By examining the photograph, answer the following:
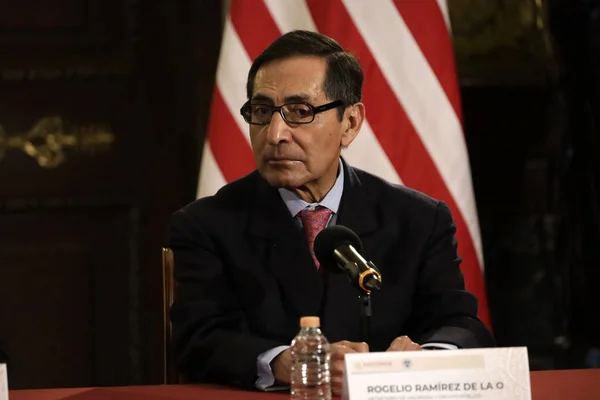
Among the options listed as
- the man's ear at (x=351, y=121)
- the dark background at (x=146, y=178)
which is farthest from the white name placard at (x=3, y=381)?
the dark background at (x=146, y=178)

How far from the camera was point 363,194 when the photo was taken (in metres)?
2.25

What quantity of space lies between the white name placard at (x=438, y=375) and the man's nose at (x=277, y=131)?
77cm

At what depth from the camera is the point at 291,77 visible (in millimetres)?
2104

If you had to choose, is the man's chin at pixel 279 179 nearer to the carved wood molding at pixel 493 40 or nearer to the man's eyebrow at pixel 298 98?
the man's eyebrow at pixel 298 98

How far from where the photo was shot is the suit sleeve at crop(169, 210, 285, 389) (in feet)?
6.16

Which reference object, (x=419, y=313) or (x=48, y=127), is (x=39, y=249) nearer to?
(x=48, y=127)

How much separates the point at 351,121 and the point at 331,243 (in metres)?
0.76

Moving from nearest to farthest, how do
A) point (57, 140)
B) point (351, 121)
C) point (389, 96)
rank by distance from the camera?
point (351, 121)
point (389, 96)
point (57, 140)

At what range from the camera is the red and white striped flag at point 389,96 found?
2.82 meters

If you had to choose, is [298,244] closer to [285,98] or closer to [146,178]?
[285,98]

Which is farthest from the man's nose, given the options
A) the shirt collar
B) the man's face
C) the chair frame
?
the chair frame

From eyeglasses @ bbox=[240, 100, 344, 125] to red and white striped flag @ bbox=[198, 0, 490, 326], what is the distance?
2.37ft

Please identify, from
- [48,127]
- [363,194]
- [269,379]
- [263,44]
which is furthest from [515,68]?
[269,379]

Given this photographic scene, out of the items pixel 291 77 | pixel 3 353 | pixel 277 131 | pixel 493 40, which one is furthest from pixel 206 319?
pixel 493 40
